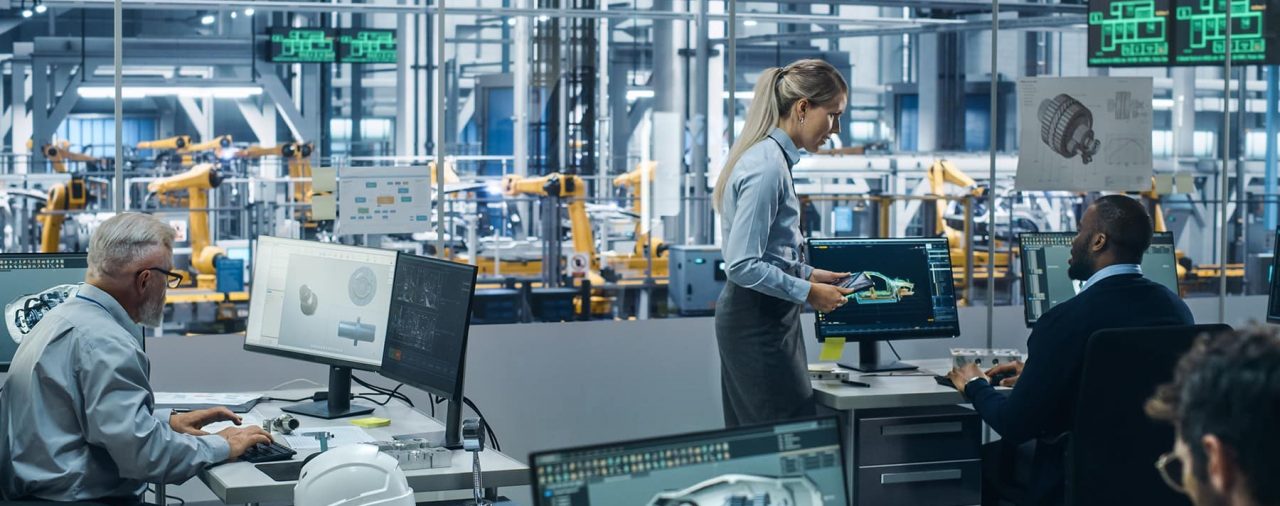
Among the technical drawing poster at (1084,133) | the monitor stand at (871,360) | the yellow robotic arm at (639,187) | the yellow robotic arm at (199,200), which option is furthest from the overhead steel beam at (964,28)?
the monitor stand at (871,360)

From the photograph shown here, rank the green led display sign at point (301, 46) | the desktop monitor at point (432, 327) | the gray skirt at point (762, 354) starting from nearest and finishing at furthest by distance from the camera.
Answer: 1. the desktop monitor at point (432, 327)
2. the gray skirt at point (762, 354)
3. the green led display sign at point (301, 46)

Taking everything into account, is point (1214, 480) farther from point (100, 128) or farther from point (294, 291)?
point (100, 128)

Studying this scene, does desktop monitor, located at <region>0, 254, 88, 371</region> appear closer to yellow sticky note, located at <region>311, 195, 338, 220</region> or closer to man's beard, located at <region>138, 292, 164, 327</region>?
man's beard, located at <region>138, 292, 164, 327</region>

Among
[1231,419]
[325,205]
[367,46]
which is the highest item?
[367,46]

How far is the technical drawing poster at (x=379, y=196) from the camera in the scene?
15.7ft

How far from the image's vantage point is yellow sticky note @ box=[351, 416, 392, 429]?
3291mm

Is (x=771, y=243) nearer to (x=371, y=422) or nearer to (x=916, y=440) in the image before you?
(x=916, y=440)

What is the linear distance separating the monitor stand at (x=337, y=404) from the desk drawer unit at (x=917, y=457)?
1399 millimetres

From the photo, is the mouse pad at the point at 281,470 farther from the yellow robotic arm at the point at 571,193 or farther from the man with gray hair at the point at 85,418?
the yellow robotic arm at the point at 571,193

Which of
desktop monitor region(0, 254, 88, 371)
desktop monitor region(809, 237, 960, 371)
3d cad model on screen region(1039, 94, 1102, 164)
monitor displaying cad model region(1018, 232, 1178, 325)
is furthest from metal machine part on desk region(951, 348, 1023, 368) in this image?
desktop monitor region(0, 254, 88, 371)

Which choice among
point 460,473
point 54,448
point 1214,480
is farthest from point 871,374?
point 1214,480

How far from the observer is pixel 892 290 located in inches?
161

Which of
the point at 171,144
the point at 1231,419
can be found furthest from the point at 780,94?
the point at 171,144

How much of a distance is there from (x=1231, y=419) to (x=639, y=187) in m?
8.13
